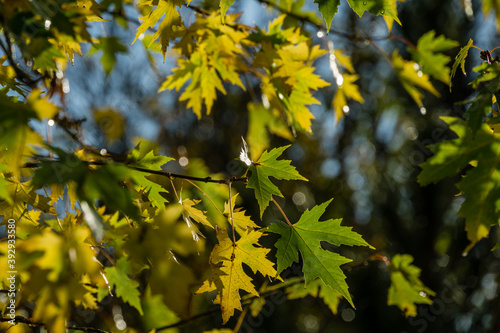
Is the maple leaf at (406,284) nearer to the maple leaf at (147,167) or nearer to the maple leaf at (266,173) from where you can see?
the maple leaf at (266,173)

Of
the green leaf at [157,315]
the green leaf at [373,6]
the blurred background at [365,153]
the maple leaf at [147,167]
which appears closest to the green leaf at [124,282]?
the maple leaf at [147,167]

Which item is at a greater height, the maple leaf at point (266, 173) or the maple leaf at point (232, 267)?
the maple leaf at point (266, 173)

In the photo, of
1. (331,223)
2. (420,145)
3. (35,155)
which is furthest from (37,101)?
(420,145)

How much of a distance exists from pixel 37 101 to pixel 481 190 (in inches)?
39.9

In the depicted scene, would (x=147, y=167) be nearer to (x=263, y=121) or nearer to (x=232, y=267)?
(x=232, y=267)

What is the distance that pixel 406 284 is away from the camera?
1.78 metres

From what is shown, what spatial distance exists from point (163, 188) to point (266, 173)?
271mm

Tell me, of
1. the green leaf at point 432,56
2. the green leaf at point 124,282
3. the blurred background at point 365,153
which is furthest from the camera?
the blurred background at point 365,153

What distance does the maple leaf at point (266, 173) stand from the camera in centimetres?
103

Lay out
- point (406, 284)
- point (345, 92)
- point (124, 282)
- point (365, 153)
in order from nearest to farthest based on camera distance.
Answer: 1. point (124, 282)
2. point (406, 284)
3. point (345, 92)
4. point (365, 153)

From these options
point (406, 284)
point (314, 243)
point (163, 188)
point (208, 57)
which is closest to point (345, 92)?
point (208, 57)

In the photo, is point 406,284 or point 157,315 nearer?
point 406,284

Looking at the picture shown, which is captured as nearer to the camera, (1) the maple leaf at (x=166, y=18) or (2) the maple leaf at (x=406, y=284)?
(1) the maple leaf at (x=166, y=18)

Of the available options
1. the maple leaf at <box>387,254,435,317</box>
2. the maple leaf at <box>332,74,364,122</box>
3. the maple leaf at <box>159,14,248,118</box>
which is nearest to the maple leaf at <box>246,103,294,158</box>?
the maple leaf at <box>332,74,364,122</box>
